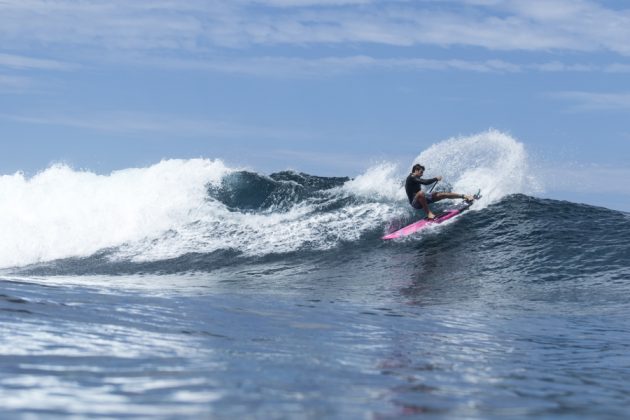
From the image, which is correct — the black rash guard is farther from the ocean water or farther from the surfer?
the ocean water

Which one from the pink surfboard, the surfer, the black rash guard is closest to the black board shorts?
the surfer

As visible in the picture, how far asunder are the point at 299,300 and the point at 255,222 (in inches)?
339

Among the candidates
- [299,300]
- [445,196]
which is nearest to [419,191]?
[445,196]

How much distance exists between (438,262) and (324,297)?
170 inches

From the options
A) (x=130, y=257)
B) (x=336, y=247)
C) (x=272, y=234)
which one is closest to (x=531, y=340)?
(x=336, y=247)

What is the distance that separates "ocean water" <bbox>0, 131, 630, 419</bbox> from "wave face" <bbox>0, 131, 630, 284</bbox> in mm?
72

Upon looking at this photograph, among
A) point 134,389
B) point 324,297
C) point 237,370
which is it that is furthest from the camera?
point 324,297

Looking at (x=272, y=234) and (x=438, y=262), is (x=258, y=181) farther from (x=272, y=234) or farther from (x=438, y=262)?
(x=438, y=262)

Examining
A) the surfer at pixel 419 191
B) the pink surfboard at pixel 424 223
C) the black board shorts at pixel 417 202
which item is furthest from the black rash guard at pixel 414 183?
the pink surfboard at pixel 424 223

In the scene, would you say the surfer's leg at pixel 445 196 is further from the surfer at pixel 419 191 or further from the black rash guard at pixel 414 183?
the black rash guard at pixel 414 183

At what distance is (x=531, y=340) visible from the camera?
26.7ft

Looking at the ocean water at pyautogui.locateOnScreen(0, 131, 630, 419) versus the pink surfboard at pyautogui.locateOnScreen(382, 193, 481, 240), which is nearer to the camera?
the ocean water at pyautogui.locateOnScreen(0, 131, 630, 419)

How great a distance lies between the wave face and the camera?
15992mm

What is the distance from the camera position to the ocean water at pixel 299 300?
202 inches
